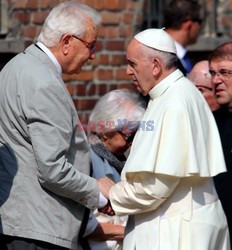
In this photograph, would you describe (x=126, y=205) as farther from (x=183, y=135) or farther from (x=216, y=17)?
(x=216, y=17)

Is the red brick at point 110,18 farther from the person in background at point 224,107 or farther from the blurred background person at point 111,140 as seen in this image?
the blurred background person at point 111,140

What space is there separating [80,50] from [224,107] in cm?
124

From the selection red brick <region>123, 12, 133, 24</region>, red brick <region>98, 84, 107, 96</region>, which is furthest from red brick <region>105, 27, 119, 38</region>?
red brick <region>98, 84, 107, 96</region>

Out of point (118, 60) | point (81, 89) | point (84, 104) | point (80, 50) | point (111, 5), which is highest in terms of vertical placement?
point (80, 50)

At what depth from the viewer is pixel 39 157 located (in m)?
4.91

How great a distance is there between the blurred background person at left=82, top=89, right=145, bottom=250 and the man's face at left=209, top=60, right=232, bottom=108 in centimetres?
51

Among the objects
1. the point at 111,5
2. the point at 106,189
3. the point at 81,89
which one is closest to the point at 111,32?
the point at 111,5

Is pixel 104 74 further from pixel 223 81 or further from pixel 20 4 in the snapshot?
pixel 223 81

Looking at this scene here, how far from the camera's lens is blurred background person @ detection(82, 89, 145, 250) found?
5.65 m

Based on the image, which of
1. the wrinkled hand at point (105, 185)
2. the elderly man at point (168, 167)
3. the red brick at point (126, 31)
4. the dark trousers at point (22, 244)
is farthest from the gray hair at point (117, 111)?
the red brick at point (126, 31)

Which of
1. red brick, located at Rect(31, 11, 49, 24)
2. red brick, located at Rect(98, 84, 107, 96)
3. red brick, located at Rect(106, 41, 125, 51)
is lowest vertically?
red brick, located at Rect(98, 84, 107, 96)

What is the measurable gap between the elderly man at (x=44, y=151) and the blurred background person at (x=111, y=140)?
19.4 inches

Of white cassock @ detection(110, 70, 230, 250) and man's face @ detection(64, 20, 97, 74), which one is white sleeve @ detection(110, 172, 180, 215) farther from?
man's face @ detection(64, 20, 97, 74)

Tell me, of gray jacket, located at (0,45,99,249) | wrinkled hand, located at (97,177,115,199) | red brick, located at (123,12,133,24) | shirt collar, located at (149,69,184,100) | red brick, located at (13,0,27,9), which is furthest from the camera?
red brick, located at (123,12,133,24)
